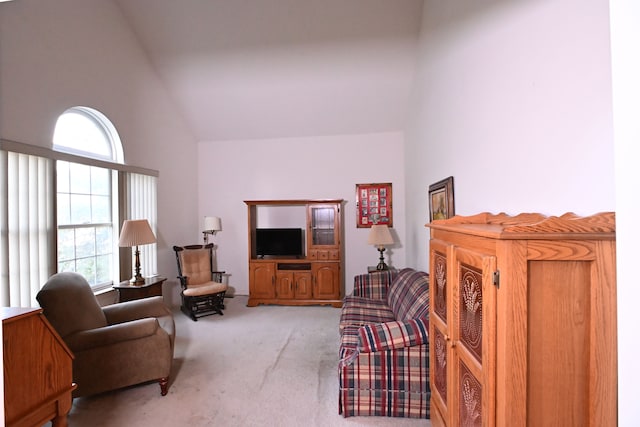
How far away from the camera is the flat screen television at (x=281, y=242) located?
15.9ft

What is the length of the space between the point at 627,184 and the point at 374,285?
3265mm

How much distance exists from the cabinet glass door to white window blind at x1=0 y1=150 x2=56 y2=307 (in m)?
3.09

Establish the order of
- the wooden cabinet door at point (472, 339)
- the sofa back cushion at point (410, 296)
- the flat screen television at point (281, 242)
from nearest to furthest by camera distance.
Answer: the wooden cabinet door at point (472, 339) < the sofa back cushion at point (410, 296) < the flat screen television at point (281, 242)

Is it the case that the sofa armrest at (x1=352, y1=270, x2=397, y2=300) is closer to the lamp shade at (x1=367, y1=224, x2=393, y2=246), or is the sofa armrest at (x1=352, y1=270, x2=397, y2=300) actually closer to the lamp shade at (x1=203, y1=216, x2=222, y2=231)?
the lamp shade at (x1=367, y1=224, x2=393, y2=246)

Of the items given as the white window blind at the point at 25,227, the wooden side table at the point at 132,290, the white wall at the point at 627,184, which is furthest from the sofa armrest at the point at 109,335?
the white wall at the point at 627,184

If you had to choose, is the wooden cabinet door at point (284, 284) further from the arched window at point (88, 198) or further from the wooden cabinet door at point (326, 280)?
the arched window at point (88, 198)

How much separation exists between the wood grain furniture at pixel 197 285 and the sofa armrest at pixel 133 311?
48.0 inches

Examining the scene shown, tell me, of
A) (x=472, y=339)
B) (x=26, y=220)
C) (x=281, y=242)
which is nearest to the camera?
(x=472, y=339)

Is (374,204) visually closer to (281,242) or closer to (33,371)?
(281,242)

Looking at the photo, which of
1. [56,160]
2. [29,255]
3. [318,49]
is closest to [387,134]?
[318,49]

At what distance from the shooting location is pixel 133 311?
8.93 ft

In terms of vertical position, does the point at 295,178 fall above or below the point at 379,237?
above

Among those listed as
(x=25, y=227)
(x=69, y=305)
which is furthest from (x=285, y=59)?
(x=69, y=305)

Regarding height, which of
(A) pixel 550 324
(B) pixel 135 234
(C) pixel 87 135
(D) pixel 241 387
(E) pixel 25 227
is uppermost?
(C) pixel 87 135
